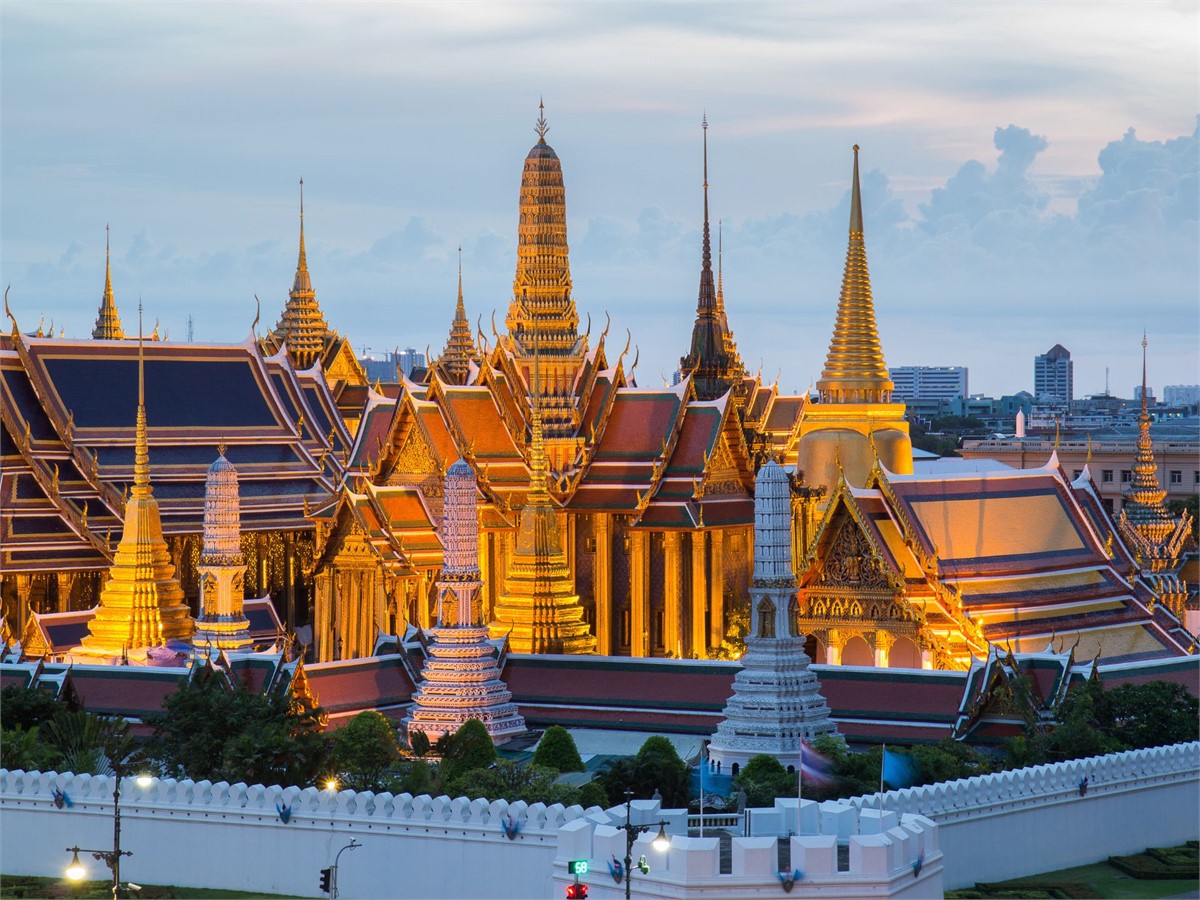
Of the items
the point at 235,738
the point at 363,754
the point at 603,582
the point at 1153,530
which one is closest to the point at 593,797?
the point at 363,754

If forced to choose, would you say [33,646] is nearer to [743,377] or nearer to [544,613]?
[544,613]

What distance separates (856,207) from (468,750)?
18432 mm

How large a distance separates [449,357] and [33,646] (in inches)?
1428

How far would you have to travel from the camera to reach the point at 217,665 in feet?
135

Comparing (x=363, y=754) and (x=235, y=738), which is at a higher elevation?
(x=235, y=738)

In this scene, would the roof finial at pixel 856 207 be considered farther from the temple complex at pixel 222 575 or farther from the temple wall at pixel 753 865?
the temple wall at pixel 753 865

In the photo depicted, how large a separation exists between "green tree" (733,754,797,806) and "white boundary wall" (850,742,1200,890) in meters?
2.12

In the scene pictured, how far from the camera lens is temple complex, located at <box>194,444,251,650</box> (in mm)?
44250

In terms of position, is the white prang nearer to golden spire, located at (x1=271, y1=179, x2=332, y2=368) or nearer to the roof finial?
the roof finial

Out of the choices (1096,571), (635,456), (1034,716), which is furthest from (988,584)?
(635,456)

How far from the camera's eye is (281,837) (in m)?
33.2

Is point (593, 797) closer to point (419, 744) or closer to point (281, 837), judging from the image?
point (281, 837)

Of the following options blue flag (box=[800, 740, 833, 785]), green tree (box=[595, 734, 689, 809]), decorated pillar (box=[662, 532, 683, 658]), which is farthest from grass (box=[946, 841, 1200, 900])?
decorated pillar (box=[662, 532, 683, 658])

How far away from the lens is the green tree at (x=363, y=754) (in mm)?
35812
